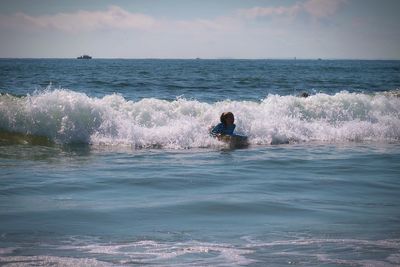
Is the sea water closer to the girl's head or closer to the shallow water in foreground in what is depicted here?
the shallow water in foreground

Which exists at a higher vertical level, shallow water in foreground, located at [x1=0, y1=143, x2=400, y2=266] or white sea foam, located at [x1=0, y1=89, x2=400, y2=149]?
white sea foam, located at [x1=0, y1=89, x2=400, y2=149]

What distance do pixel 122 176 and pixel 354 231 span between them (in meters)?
4.64

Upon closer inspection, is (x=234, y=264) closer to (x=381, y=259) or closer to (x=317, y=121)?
(x=381, y=259)

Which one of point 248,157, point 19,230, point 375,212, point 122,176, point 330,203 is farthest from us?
point 248,157

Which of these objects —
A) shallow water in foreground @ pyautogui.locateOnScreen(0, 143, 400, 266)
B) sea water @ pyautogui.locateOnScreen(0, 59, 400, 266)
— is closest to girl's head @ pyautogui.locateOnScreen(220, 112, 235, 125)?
sea water @ pyautogui.locateOnScreen(0, 59, 400, 266)

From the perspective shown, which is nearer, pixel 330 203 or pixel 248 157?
pixel 330 203

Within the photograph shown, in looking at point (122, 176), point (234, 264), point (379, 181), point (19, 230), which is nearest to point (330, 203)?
point (379, 181)

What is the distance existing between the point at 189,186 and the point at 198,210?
1.66m

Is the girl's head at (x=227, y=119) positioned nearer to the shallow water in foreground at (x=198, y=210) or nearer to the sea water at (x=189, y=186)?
the sea water at (x=189, y=186)

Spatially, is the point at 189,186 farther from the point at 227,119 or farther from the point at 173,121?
the point at 173,121

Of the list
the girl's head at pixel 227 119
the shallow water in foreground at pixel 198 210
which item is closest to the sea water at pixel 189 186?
the shallow water in foreground at pixel 198 210

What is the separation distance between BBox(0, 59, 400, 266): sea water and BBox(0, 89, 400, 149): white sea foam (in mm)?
47

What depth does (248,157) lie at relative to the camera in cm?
1200

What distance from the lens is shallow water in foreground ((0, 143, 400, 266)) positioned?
5133 millimetres
